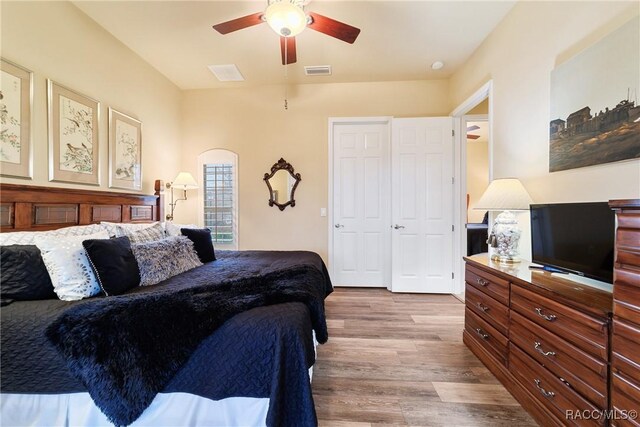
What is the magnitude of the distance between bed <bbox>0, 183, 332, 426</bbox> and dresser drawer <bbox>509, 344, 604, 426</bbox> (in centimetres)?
125

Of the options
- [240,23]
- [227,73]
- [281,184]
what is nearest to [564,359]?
[240,23]

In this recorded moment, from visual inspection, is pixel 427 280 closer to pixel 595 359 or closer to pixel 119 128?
pixel 595 359

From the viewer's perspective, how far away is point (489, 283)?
191 centimetres

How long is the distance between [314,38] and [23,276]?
10.0 ft

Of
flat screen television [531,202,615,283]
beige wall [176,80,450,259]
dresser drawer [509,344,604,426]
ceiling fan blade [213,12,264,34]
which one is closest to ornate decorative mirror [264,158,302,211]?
beige wall [176,80,450,259]

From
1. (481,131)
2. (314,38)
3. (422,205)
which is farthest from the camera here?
(481,131)

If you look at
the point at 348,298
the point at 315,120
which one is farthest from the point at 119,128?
the point at 348,298

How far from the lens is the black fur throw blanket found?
3.46 feet

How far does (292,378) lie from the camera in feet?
3.76

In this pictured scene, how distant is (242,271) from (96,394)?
3.55 ft

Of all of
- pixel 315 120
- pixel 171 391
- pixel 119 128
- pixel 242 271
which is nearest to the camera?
pixel 171 391

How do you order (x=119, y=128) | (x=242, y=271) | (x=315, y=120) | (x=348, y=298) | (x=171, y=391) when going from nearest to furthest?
(x=171, y=391), (x=242, y=271), (x=119, y=128), (x=348, y=298), (x=315, y=120)

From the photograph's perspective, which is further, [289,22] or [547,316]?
[289,22]

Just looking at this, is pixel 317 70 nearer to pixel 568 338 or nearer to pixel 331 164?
pixel 331 164
